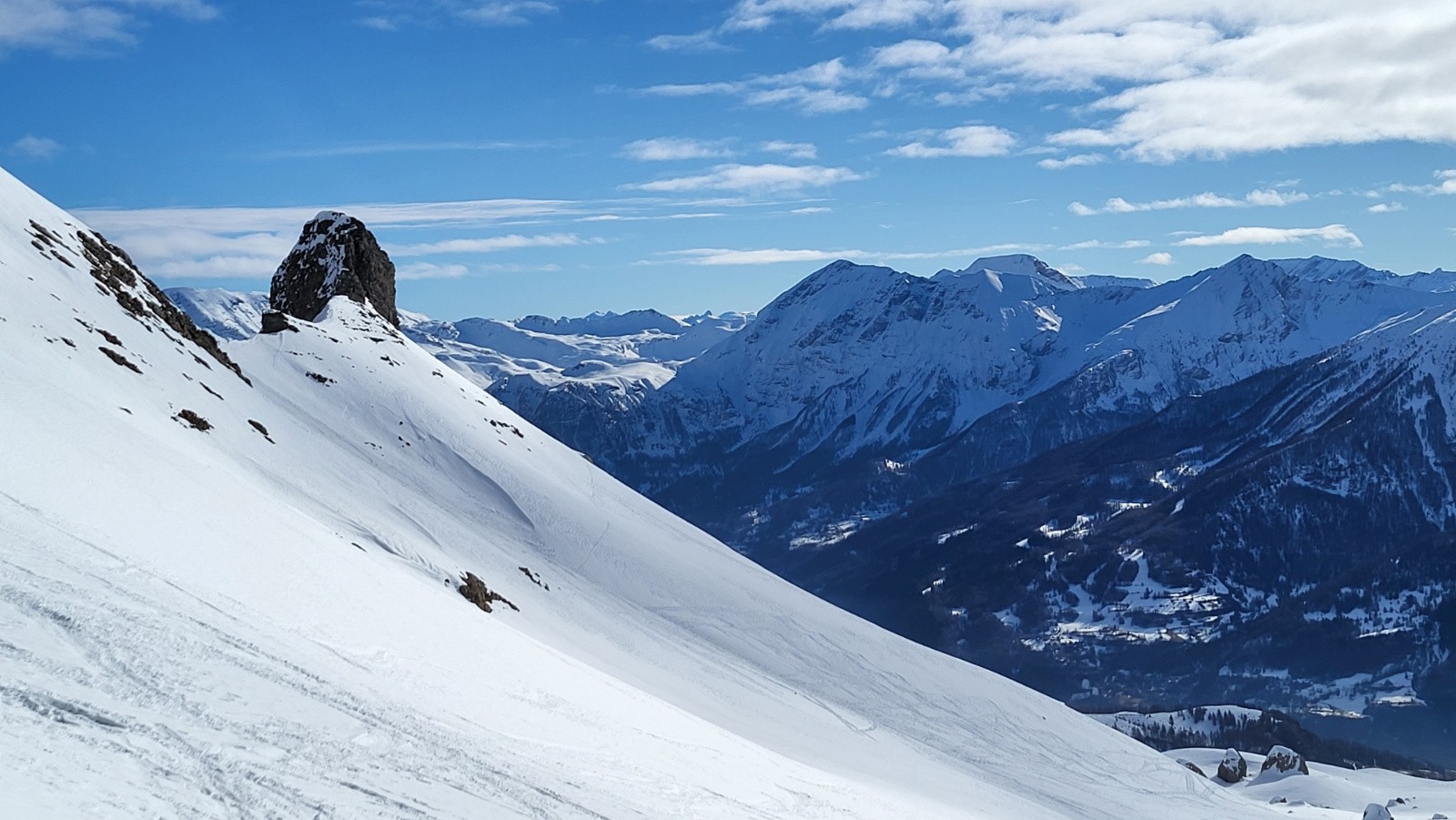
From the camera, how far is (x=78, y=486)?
2350cm

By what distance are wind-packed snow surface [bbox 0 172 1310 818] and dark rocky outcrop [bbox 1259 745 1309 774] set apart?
73.1m

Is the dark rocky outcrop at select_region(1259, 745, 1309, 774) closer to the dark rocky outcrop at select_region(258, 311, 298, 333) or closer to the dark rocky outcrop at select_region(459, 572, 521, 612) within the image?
the dark rocky outcrop at select_region(459, 572, 521, 612)

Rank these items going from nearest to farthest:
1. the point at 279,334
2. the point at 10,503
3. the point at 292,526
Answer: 1. the point at 10,503
2. the point at 292,526
3. the point at 279,334

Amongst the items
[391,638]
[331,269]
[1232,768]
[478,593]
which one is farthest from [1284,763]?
[391,638]

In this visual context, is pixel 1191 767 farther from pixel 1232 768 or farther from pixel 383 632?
pixel 383 632

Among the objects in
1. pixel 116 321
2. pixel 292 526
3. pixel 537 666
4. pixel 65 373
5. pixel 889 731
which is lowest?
pixel 889 731

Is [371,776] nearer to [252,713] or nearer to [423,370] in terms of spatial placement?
[252,713]

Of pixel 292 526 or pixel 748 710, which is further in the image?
pixel 748 710

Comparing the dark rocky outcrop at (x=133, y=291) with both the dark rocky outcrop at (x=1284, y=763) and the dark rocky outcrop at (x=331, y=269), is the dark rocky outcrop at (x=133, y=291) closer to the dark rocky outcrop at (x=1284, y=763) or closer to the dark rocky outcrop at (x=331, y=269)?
the dark rocky outcrop at (x=331, y=269)

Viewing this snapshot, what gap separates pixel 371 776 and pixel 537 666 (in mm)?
15615

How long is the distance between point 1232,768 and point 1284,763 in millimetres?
→ 6629

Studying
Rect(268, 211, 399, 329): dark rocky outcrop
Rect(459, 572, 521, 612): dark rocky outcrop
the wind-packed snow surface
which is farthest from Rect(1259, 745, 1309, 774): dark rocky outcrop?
Rect(459, 572, 521, 612): dark rocky outcrop

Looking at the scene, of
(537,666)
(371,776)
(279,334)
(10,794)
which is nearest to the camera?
(10,794)

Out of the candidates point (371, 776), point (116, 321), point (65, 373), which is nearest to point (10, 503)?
point (371, 776)
